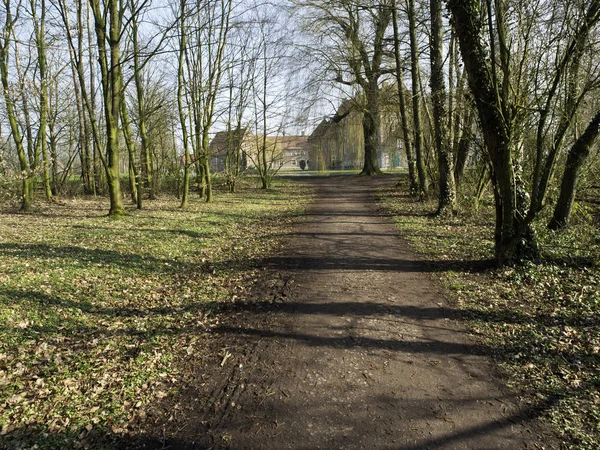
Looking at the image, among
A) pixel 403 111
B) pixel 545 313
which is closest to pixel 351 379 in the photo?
pixel 545 313

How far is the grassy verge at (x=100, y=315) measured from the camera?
3678mm

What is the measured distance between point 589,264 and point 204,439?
7.47 m

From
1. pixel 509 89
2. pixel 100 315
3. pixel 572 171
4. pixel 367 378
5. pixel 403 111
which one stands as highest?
pixel 403 111

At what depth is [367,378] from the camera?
13.5 feet

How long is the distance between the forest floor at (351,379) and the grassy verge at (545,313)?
0.74 feet

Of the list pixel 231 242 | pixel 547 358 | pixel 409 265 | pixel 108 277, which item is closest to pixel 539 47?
pixel 409 265

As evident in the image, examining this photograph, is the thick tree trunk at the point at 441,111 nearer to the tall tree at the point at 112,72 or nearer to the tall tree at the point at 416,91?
the tall tree at the point at 416,91

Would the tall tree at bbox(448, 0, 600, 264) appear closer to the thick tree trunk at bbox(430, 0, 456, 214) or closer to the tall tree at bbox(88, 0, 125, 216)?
the thick tree trunk at bbox(430, 0, 456, 214)

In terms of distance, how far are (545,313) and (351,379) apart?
334 centimetres

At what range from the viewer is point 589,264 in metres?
7.41

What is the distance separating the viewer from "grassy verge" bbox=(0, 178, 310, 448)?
368 cm

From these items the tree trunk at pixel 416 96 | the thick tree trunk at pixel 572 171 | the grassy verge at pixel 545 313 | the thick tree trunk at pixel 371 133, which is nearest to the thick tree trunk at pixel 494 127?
the grassy verge at pixel 545 313

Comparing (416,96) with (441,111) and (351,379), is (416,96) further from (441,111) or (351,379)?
(351,379)

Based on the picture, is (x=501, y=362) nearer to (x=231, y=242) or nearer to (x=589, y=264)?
(x=589, y=264)
